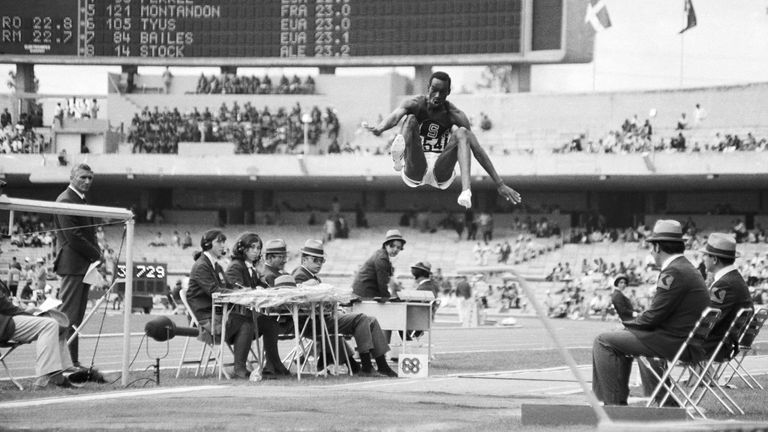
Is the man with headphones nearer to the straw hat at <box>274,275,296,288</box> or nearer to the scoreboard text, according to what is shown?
the straw hat at <box>274,275,296,288</box>

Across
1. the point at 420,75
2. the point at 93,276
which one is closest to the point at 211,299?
the point at 93,276

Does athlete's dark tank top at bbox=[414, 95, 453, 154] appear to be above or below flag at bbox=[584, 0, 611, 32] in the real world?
below

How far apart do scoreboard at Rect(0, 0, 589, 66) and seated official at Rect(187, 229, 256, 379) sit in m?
31.5

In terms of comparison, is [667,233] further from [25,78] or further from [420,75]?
[25,78]

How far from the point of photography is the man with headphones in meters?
11.7

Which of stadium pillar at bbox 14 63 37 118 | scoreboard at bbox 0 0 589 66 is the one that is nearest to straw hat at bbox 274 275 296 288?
scoreboard at bbox 0 0 589 66

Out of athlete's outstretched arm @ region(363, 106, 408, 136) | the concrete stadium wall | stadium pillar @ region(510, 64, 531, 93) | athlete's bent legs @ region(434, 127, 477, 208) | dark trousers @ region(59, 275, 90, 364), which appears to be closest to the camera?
athlete's outstretched arm @ region(363, 106, 408, 136)

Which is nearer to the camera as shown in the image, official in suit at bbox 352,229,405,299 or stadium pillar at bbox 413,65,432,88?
official in suit at bbox 352,229,405,299

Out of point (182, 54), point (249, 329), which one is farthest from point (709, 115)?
point (249, 329)

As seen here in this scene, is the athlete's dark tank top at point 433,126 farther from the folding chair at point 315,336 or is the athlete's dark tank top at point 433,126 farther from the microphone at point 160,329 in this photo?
the microphone at point 160,329

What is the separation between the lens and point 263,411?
28.6ft

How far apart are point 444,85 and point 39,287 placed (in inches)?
298

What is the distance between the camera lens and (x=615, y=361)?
31.3ft

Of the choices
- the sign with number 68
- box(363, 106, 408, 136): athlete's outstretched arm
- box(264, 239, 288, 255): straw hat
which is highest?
box(363, 106, 408, 136): athlete's outstretched arm
